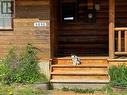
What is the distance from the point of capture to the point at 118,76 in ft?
52.9

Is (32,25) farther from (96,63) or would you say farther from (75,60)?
(96,63)

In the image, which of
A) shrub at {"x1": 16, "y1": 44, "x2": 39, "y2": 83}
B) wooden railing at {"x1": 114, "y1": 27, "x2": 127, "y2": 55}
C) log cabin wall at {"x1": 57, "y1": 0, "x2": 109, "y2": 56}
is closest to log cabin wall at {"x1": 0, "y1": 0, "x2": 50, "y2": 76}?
shrub at {"x1": 16, "y1": 44, "x2": 39, "y2": 83}

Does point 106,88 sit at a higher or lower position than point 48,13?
lower

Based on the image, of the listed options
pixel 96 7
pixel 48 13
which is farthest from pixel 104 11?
pixel 48 13

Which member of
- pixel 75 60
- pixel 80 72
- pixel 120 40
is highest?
pixel 120 40

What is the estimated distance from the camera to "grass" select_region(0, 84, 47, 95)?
15.1 meters

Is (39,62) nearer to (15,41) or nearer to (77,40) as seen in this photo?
(15,41)

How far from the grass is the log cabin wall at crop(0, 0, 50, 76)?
1327 millimetres

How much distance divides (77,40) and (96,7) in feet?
4.71

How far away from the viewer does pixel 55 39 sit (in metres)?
18.1

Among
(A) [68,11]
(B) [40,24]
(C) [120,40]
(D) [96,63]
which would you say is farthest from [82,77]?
(A) [68,11]

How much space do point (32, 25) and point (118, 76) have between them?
3.35 metres

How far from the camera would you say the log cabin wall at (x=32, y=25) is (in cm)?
1673

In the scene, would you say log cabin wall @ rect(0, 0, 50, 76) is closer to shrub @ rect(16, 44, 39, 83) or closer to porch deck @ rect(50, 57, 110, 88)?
shrub @ rect(16, 44, 39, 83)
